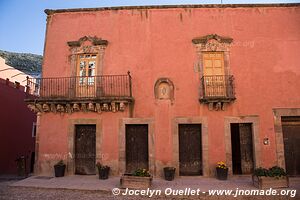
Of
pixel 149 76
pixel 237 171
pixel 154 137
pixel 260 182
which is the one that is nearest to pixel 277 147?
pixel 237 171

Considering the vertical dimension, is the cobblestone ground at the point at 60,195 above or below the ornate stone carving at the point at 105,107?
below

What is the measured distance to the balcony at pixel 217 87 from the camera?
35.6 ft

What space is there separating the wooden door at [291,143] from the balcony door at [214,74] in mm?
3211

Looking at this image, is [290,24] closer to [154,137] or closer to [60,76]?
[154,137]

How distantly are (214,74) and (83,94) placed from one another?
20.4ft

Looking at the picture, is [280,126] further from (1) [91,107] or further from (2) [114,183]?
(1) [91,107]

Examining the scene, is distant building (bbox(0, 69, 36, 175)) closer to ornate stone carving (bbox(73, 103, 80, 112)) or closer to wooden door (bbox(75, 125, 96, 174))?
wooden door (bbox(75, 125, 96, 174))

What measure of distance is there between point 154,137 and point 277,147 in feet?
17.7

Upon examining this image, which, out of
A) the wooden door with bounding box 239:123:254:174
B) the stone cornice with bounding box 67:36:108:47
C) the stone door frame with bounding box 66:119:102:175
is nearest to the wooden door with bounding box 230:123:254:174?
the wooden door with bounding box 239:123:254:174

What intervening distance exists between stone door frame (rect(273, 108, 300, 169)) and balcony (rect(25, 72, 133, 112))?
654cm

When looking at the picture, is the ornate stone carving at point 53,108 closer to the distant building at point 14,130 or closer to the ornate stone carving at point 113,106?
the ornate stone carving at point 113,106

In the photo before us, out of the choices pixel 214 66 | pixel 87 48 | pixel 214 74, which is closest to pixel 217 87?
pixel 214 74

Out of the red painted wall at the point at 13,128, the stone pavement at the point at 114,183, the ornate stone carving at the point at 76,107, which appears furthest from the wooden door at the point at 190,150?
the red painted wall at the point at 13,128

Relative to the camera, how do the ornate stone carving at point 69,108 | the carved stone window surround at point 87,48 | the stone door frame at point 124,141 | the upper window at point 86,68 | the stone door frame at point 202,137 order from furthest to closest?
the carved stone window surround at point 87,48 → the upper window at point 86,68 → the ornate stone carving at point 69,108 → the stone door frame at point 124,141 → the stone door frame at point 202,137
